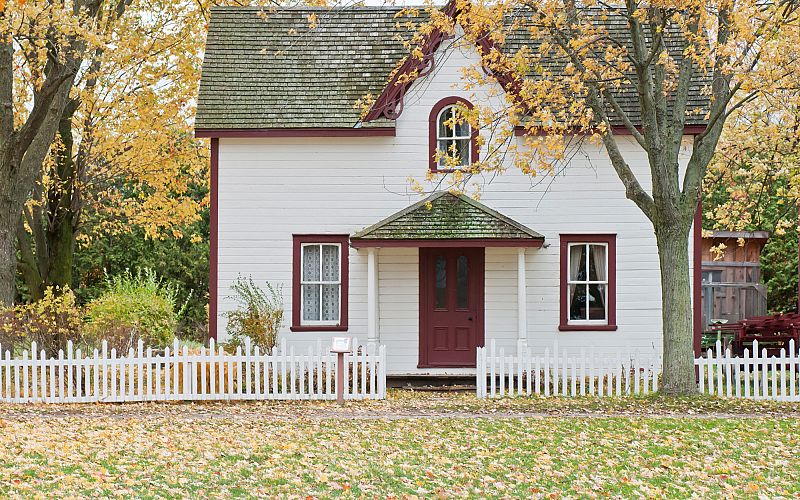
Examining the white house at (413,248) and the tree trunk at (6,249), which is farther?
the white house at (413,248)

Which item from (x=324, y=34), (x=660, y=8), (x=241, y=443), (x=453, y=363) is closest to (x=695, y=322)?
(x=453, y=363)

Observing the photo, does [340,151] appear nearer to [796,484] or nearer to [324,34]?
[324,34]

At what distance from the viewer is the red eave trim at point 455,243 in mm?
18922

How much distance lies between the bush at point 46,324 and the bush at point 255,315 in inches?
113

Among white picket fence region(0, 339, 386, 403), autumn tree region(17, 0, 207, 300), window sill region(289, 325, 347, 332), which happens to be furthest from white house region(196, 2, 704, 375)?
autumn tree region(17, 0, 207, 300)

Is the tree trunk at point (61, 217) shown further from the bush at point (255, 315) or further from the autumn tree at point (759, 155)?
the autumn tree at point (759, 155)

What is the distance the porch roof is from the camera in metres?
18.9

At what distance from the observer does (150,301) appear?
1970 centimetres

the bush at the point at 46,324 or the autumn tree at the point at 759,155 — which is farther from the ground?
the autumn tree at the point at 759,155

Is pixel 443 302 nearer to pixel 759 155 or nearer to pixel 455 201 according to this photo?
pixel 455 201

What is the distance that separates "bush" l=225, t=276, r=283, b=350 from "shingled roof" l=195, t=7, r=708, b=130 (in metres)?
3.25

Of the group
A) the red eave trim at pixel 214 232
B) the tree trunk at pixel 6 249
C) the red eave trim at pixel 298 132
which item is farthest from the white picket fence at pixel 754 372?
the tree trunk at pixel 6 249

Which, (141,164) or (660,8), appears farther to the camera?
(141,164)

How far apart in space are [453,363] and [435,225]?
2.88 metres
